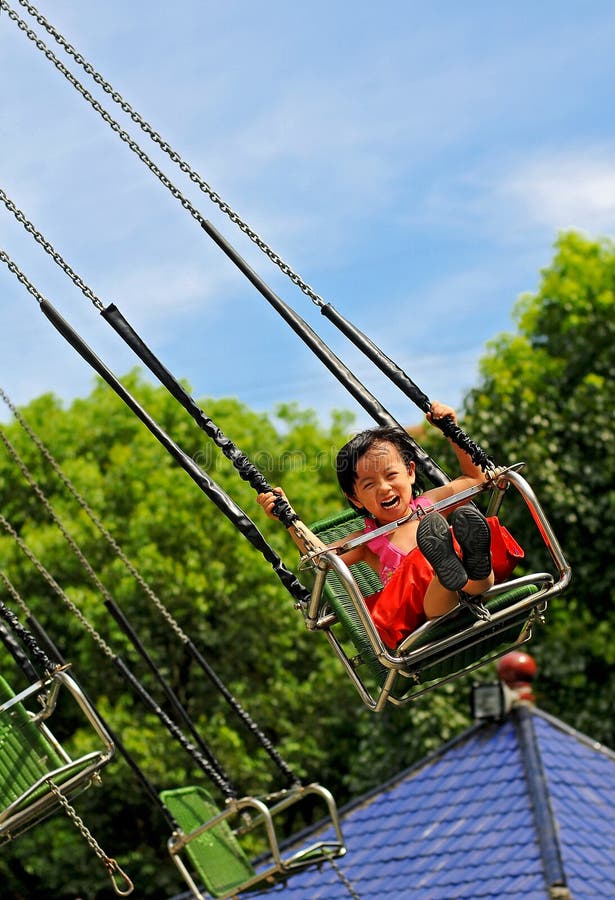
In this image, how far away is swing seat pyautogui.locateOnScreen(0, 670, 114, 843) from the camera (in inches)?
225

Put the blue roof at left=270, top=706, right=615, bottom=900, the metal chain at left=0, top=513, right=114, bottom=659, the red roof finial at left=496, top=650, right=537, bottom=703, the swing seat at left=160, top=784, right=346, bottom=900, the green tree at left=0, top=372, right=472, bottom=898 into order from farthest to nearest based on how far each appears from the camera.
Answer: the green tree at left=0, top=372, right=472, bottom=898, the red roof finial at left=496, top=650, right=537, bottom=703, the blue roof at left=270, top=706, right=615, bottom=900, the swing seat at left=160, top=784, right=346, bottom=900, the metal chain at left=0, top=513, right=114, bottom=659

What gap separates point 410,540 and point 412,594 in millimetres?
701

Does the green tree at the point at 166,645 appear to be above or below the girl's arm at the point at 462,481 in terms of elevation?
above

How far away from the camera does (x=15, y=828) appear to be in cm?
594

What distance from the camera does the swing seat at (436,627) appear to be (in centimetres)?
471

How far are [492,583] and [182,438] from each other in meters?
18.0

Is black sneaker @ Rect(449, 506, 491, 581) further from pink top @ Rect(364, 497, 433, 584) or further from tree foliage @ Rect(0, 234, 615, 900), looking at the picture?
tree foliage @ Rect(0, 234, 615, 900)

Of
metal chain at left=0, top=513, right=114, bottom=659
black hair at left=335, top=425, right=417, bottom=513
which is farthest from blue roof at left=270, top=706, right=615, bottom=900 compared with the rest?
black hair at left=335, top=425, right=417, bottom=513

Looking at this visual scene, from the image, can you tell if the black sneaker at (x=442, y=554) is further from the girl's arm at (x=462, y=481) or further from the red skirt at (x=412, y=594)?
the girl's arm at (x=462, y=481)

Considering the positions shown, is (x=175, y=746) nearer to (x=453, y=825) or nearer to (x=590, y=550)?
(x=590, y=550)

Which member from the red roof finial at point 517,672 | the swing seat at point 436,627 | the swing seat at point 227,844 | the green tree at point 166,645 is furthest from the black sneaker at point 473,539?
the green tree at point 166,645

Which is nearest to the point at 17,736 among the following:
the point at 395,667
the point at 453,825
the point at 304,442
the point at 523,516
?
the point at 395,667

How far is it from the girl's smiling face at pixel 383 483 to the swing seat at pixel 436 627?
41 cm

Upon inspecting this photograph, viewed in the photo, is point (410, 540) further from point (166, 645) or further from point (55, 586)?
point (166, 645)
